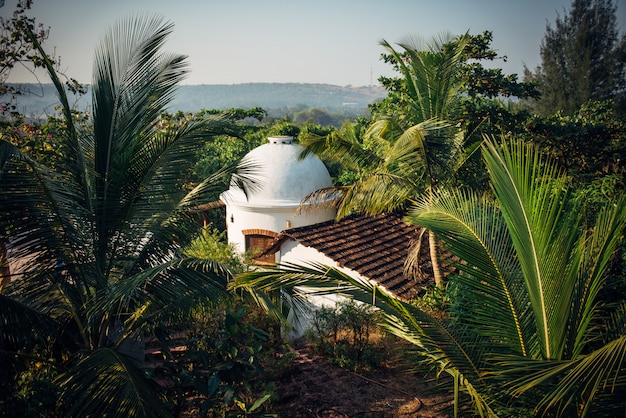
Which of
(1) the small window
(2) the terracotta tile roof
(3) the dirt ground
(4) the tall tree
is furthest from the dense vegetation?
(4) the tall tree

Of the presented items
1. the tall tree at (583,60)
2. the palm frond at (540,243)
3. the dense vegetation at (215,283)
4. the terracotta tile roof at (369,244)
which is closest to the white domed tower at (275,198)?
the terracotta tile roof at (369,244)

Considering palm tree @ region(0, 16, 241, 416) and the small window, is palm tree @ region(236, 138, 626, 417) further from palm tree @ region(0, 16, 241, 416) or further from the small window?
the small window

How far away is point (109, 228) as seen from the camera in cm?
628

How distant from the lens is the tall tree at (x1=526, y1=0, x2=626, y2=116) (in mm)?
38844

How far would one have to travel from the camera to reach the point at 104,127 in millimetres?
6211

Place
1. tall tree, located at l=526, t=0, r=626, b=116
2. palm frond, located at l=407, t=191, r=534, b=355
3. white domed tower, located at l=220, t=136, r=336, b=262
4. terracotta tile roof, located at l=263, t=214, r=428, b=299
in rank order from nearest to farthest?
palm frond, located at l=407, t=191, r=534, b=355 < terracotta tile roof, located at l=263, t=214, r=428, b=299 < white domed tower, located at l=220, t=136, r=336, b=262 < tall tree, located at l=526, t=0, r=626, b=116

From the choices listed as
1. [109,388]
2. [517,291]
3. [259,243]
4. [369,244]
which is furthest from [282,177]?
[517,291]

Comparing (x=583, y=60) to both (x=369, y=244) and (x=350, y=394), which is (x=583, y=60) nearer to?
(x=369, y=244)

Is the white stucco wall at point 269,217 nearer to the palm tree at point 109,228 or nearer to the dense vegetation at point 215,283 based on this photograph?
the dense vegetation at point 215,283

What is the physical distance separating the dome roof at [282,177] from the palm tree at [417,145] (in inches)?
164

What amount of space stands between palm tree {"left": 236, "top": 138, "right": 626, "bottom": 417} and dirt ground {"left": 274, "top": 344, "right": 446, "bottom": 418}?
8.50ft

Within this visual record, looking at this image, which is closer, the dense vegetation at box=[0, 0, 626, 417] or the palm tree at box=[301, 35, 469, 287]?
the dense vegetation at box=[0, 0, 626, 417]

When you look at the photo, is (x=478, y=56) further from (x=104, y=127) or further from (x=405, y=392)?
(x=104, y=127)

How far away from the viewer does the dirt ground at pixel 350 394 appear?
755 centimetres
